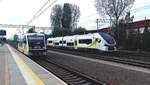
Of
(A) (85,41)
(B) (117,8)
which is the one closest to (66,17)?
(B) (117,8)

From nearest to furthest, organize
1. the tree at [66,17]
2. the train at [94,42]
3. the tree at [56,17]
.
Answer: the train at [94,42], the tree at [66,17], the tree at [56,17]

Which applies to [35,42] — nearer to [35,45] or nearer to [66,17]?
[35,45]

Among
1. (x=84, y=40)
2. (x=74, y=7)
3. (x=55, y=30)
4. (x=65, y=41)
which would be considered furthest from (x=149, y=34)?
(x=74, y=7)

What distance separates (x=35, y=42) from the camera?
131 ft

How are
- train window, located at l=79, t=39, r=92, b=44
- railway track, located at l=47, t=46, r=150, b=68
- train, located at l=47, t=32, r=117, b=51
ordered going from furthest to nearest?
1. train window, located at l=79, t=39, r=92, b=44
2. train, located at l=47, t=32, r=117, b=51
3. railway track, located at l=47, t=46, r=150, b=68

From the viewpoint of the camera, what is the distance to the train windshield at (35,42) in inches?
1563

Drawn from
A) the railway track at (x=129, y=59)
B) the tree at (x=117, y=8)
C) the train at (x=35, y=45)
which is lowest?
the railway track at (x=129, y=59)

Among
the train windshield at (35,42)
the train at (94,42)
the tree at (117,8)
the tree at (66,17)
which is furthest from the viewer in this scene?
the tree at (66,17)

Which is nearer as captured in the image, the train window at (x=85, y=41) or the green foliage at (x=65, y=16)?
the train window at (x=85, y=41)

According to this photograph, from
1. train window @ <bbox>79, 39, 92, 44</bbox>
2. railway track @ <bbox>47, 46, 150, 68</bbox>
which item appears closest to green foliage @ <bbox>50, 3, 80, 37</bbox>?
train window @ <bbox>79, 39, 92, 44</bbox>

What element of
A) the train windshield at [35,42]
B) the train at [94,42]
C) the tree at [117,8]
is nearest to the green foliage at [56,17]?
the tree at [117,8]

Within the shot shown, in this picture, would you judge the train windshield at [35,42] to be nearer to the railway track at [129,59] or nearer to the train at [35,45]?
the train at [35,45]

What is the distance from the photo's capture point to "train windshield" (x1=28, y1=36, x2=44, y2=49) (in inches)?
1563

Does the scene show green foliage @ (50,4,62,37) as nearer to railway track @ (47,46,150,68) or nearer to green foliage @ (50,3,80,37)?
green foliage @ (50,3,80,37)
